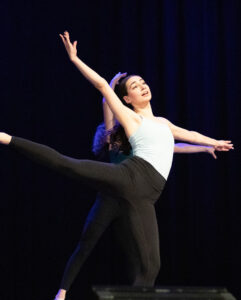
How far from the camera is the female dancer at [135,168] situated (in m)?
2.52

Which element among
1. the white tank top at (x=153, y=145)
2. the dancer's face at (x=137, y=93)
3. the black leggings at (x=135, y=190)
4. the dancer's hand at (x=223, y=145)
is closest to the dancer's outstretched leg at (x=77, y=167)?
the black leggings at (x=135, y=190)

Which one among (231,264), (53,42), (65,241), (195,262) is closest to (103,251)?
(65,241)

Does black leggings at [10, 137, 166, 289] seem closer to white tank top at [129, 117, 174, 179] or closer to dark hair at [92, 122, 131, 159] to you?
white tank top at [129, 117, 174, 179]

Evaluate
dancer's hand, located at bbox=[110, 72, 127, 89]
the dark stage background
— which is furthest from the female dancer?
the dark stage background

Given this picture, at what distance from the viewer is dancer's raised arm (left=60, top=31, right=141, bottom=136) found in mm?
2787

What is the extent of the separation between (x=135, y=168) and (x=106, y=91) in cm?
45

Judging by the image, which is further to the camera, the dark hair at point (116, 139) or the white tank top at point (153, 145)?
the dark hair at point (116, 139)

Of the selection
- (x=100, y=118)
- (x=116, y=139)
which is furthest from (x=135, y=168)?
(x=100, y=118)

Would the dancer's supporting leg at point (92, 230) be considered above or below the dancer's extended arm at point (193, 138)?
below

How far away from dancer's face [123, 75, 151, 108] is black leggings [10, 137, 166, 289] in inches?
19.9

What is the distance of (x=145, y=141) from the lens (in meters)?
2.89

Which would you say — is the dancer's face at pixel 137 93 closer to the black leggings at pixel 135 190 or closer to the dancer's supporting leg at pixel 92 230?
the black leggings at pixel 135 190

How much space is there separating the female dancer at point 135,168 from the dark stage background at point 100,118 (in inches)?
47.7

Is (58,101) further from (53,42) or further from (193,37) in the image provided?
(193,37)
